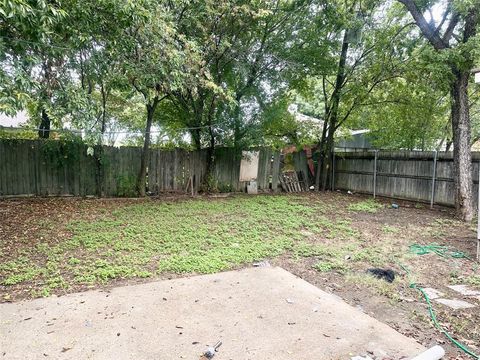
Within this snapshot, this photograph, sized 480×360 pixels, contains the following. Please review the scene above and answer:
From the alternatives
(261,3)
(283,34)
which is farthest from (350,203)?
(261,3)

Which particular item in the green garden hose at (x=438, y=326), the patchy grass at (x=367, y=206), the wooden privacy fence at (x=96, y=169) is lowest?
the green garden hose at (x=438, y=326)

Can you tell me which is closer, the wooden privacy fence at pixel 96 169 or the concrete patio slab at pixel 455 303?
the concrete patio slab at pixel 455 303

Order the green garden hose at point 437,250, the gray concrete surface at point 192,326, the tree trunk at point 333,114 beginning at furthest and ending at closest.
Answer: the tree trunk at point 333,114 < the green garden hose at point 437,250 < the gray concrete surface at point 192,326

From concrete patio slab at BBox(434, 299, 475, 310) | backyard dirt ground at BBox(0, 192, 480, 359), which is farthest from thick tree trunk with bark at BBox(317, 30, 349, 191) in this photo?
concrete patio slab at BBox(434, 299, 475, 310)

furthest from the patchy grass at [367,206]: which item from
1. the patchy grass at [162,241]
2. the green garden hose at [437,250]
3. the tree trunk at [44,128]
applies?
the tree trunk at [44,128]

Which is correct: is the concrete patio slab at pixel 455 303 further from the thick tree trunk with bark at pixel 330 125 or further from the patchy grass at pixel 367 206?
the thick tree trunk with bark at pixel 330 125

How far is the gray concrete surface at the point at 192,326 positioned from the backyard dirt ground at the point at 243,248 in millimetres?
305

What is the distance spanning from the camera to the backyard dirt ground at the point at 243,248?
9.86 ft

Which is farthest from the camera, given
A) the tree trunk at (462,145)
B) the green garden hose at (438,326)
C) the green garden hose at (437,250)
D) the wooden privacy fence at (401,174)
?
the wooden privacy fence at (401,174)

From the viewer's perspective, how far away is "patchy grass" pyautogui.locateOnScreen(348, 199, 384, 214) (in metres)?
7.49

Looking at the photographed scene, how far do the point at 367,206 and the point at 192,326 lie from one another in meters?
6.48

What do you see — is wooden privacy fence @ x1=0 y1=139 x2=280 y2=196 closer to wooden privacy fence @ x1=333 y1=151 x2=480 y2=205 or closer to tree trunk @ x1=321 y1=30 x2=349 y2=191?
tree trunk @ x1=321 y1=30 x2=349 y2=191

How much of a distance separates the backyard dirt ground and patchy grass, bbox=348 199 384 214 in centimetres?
22

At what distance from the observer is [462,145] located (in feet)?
21.4
